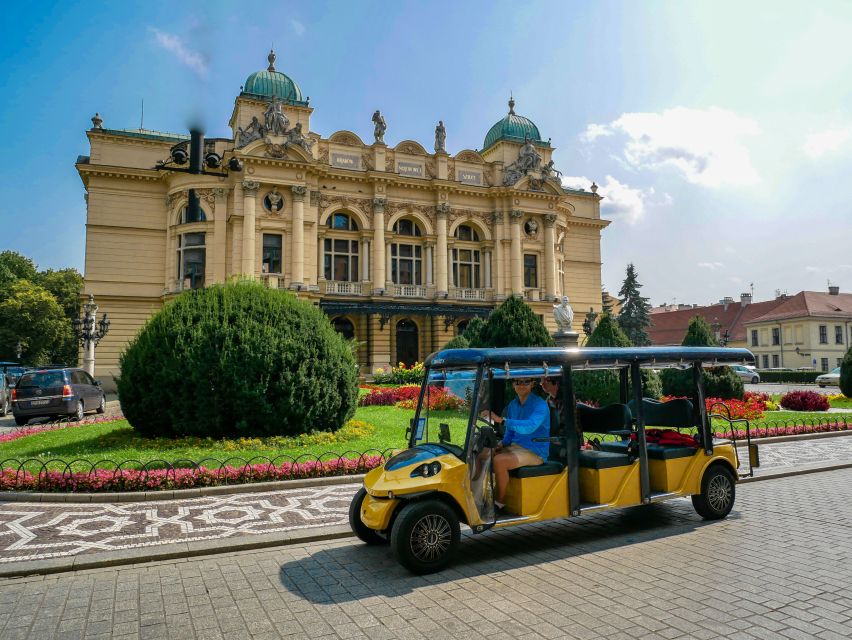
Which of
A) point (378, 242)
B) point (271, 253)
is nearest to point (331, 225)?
point (378, 242)

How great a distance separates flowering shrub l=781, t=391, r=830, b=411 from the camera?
2078 centimetres

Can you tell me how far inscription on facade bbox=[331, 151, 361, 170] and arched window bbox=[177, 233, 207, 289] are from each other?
32.5ft

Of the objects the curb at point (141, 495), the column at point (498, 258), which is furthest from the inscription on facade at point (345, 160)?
the curb at point (141, 495)

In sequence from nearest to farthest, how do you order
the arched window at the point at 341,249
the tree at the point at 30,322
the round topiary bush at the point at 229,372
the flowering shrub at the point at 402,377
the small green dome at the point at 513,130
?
the round topiary bush at the point at 229,372 → the flowering shrub at the point at 402,377 → the arched window at the point at 341,249 → the small green dome at the point at 513,130 → the tree at the point at 30,322

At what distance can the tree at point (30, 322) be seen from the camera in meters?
52.7

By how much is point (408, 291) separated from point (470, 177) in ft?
33.0

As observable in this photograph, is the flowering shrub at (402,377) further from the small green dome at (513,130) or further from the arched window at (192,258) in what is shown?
the small green dome at (513,130)

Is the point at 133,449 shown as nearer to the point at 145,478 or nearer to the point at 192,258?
the point at 145,478

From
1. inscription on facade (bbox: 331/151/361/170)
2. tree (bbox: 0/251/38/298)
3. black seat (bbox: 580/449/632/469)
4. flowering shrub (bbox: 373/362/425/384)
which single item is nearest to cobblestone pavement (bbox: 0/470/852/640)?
black seat (bbox: 580/449/632/469)

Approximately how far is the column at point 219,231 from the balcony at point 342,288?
6.57 meters

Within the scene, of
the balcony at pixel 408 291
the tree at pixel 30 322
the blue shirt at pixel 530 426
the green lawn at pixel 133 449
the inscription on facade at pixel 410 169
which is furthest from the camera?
the tree at pixel 30 322

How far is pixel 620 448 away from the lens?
7.62 metres

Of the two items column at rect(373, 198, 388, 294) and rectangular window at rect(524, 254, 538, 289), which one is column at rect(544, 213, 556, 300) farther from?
column at rect(373, 198, 388, 294)

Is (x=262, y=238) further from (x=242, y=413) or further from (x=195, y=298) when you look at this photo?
(x=242, y=413)
